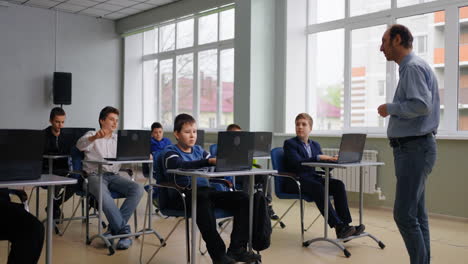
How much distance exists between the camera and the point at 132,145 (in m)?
3.67

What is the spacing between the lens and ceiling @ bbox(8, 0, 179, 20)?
814cm

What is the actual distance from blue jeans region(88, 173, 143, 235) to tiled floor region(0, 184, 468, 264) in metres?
0.21

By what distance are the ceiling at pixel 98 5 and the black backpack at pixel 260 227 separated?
238 inches

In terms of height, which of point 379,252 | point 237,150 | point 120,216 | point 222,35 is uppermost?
point 222,35

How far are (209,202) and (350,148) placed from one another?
4.41ft

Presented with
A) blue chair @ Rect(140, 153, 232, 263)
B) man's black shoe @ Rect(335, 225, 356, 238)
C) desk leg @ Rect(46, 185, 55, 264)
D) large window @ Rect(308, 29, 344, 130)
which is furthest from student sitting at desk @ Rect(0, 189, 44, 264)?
large window @ Rect(308, 29, 344, 130)

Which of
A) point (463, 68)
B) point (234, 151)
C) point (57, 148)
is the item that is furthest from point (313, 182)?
point (463, 68)

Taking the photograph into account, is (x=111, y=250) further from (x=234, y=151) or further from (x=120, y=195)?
(x=234, y=151)

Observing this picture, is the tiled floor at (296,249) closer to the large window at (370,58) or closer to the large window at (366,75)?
the large window at (370,58)

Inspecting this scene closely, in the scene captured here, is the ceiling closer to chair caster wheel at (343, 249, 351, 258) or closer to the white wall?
the white wall

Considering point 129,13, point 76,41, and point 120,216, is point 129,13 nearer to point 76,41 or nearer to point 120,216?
point 76,41

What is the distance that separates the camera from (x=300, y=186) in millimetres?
3785

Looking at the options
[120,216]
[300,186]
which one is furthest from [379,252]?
[120,216]

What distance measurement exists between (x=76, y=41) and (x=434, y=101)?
782 cm
